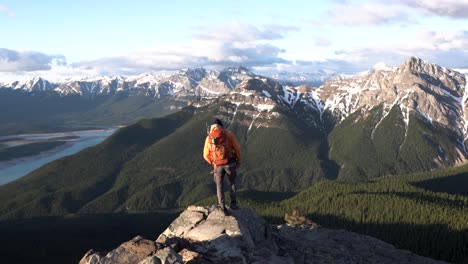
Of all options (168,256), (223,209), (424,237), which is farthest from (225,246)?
(424,237)

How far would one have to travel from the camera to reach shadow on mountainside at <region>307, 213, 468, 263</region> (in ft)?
457

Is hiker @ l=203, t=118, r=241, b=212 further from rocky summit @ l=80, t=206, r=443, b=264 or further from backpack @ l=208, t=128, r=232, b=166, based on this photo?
rocky summit @ l=80, t=206, r=443, b=264

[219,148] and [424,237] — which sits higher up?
[219,148]

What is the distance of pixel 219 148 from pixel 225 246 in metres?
8.17

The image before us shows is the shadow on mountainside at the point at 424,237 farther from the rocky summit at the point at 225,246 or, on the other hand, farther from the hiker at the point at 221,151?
the hiker at the point at 221,151

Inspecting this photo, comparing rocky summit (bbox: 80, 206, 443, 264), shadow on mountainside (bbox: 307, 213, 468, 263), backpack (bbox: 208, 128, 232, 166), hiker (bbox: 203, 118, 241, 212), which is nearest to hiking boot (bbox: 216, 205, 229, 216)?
rocky summit (bbox: 80, 206, 443, 264)

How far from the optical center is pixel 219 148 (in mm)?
39250

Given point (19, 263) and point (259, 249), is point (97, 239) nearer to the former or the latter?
point (19, 263)

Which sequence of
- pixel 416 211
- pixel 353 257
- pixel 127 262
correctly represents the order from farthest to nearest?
pixel 416 211 → pixel 353 257 → pixel 127 262

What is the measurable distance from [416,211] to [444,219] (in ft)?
41.7

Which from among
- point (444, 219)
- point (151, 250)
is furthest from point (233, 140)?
point (444, 219)

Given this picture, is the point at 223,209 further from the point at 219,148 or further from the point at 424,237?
the point at 424,237

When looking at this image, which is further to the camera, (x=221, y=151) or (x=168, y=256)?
(x=221, y=151)

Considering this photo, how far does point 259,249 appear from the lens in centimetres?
4019
